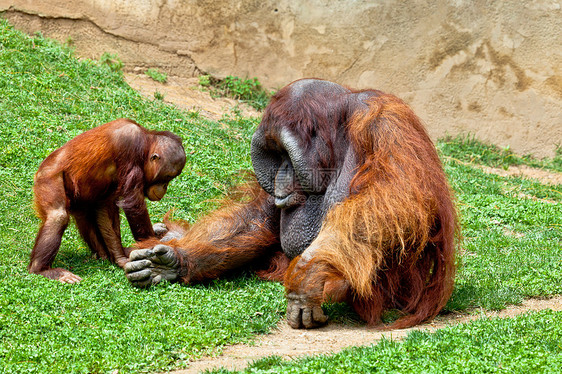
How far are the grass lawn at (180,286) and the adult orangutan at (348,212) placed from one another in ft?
0.66

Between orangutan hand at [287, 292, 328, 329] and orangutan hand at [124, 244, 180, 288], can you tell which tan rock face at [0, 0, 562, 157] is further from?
orangutan hand at [287, 292, 328, 329]

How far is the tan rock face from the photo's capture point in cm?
779

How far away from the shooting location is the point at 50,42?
24.4ft

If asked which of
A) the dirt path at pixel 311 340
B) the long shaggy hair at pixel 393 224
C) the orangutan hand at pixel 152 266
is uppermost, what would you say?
the long shaggy hair at pixel 393 224

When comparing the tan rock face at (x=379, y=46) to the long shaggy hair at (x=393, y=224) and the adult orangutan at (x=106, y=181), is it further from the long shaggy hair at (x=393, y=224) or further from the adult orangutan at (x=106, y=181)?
the long shaggy hair at (x=393, y=224)

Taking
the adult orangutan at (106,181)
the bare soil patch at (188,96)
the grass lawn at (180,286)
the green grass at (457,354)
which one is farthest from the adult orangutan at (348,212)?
the bare soil patch at (188,96)

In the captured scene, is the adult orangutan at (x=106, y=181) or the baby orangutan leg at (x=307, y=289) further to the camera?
the adult orangutan at (x=106, y=181)

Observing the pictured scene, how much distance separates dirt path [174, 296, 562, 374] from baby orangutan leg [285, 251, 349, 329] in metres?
0.06

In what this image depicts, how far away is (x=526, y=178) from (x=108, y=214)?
461cm

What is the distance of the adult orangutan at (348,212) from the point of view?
3.37 m

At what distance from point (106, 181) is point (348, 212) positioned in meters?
1.60

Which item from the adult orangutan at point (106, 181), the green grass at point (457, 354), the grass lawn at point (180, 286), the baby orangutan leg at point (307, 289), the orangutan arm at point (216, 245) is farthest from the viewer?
the adult orangutan at point (106, 181)

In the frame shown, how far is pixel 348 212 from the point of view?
341 cm

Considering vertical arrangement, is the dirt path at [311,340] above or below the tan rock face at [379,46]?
below
